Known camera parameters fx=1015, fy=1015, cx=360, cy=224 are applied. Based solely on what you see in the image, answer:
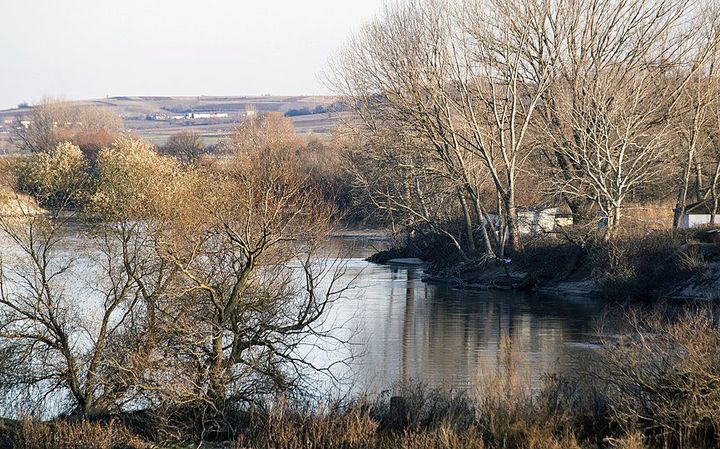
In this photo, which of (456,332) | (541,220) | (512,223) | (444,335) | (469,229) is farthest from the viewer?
(541,220)

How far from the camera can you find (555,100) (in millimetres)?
39750

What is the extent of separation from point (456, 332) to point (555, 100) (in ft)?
49.2

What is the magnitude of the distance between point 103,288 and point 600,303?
18.7 meters

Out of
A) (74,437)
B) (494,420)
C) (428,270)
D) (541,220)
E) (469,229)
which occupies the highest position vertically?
(494,420)

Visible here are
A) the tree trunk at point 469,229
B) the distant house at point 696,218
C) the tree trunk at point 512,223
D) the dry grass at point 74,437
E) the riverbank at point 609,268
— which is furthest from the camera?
the tree trunk at point 469,229

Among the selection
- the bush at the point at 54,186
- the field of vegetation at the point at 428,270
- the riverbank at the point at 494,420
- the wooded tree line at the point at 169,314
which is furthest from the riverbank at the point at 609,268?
the bush at the point at 54,186

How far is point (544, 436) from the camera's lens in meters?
13.6

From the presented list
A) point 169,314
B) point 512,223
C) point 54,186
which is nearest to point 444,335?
point 54,186

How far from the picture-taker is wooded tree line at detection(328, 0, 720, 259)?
37.4m

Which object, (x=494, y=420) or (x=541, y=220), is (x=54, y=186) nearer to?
(x=494, y=420)

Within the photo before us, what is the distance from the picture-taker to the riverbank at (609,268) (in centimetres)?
3284

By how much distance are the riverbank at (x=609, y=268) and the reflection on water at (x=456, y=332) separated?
1295 millimetres

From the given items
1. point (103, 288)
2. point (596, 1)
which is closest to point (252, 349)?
point (103, 288)

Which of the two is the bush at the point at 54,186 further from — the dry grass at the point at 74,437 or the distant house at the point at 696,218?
the distant house at the point at 696,218
